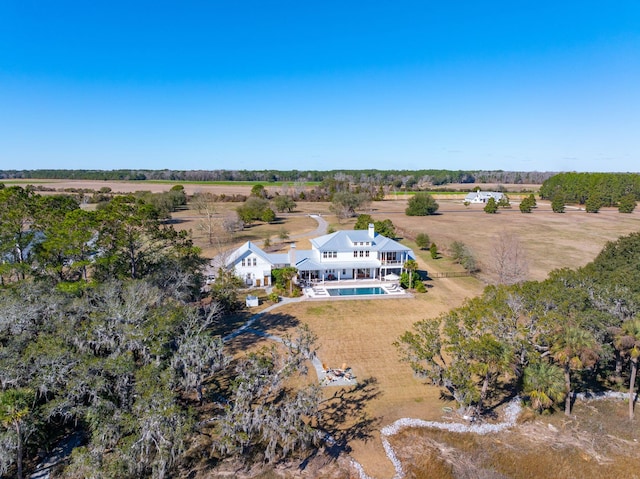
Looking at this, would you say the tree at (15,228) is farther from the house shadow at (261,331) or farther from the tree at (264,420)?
the tree at (264,420)

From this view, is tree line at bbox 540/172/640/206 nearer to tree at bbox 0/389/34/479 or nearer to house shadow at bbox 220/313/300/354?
house shadow at bbox 220/313/300/354

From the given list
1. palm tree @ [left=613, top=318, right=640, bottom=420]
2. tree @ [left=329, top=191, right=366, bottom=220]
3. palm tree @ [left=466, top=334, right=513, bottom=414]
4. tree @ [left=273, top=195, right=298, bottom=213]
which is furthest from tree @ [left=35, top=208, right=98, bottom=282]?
tree @ [left=273, top=195, right=298, bottom=213]

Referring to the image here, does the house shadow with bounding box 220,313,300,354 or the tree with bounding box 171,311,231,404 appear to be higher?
the tree with bounding box 171,311,231,404

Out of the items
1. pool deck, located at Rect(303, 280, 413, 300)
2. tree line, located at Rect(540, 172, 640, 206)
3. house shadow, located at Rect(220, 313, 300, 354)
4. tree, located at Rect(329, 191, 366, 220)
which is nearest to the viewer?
house shadow, located at Rect(220, 313, 300, 354)

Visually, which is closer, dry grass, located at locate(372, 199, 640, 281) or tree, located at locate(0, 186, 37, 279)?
tree, located at locate(0, 186, 37, 279)

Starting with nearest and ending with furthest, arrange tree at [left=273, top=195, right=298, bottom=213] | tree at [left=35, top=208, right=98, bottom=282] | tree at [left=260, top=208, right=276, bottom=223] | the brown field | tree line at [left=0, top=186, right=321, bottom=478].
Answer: tree line at [left=0, top=186, right=321, bottom=478] → the brown field → tree at [left=35, top=208, right=98, bottom=282] → tree at [left=260, top=208, right=276, bottom=223] → tree at [left=273, top=195, right=298, bottom=213]

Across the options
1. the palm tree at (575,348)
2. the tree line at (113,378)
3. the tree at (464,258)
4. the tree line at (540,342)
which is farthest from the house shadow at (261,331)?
the tree at (464,258)
